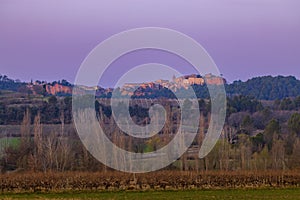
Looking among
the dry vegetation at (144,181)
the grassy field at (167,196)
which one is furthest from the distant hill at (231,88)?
the grassy field at (167,196)

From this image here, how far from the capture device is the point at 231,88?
11381cm

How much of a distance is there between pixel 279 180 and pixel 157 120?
2007cm

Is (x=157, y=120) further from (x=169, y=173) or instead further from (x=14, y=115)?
(x=14, y=115)

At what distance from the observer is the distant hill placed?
61088 millimetres

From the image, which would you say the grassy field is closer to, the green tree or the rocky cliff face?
the green tree

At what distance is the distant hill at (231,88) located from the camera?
2405 inches

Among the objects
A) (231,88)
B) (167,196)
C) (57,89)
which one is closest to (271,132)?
(167,196)

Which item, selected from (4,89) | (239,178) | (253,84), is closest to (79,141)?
(239,178)

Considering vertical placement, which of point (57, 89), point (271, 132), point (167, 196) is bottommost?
point (167, 196)

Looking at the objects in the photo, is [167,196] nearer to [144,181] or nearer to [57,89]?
[144,181]

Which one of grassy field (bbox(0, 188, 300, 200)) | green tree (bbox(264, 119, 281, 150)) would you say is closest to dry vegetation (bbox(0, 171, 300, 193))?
grassy field (bbox(0, 188, 300, 200))

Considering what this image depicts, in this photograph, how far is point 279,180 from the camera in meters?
41.8

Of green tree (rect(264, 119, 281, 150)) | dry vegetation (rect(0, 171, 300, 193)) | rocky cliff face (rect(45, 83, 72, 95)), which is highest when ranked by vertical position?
rocky cliff face (rect(45, 83, 72, 95))

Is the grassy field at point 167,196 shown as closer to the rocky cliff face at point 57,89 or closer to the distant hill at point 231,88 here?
the distant hill at point 231,88
